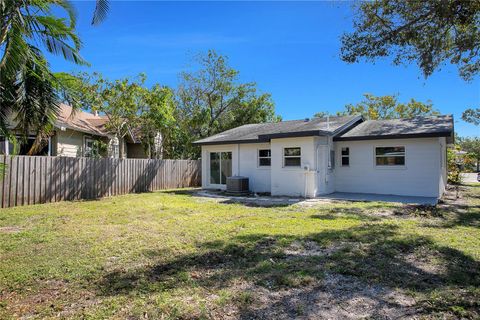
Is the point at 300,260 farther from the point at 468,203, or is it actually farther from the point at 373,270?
the point at 468,203

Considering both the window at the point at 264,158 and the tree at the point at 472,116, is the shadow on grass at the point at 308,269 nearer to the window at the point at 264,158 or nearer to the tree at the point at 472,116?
the window at the point at 264,158

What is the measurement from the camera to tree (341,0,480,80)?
7441 mm

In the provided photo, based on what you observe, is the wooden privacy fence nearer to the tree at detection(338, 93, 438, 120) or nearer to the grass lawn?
the grass lawn

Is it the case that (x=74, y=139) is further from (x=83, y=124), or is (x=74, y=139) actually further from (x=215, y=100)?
(x=215, y=100)

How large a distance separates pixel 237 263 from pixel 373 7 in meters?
7.12

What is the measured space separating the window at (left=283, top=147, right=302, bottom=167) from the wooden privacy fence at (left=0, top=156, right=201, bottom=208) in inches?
289

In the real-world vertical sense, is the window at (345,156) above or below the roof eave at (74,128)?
below

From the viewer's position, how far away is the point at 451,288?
12.9ft

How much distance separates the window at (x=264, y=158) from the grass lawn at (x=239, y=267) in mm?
6979

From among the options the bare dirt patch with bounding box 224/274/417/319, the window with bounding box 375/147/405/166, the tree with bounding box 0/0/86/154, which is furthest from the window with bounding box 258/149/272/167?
the bare dirt patch with bounding box 224/274/417/319

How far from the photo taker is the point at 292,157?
13.8 metres

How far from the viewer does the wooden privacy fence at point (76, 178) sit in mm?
10516

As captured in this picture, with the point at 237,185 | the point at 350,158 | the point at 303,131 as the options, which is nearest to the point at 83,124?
the point at 237,185

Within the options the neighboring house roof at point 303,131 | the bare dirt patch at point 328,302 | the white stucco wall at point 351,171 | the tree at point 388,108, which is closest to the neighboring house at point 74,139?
the neighboring house roof at point 303,131
